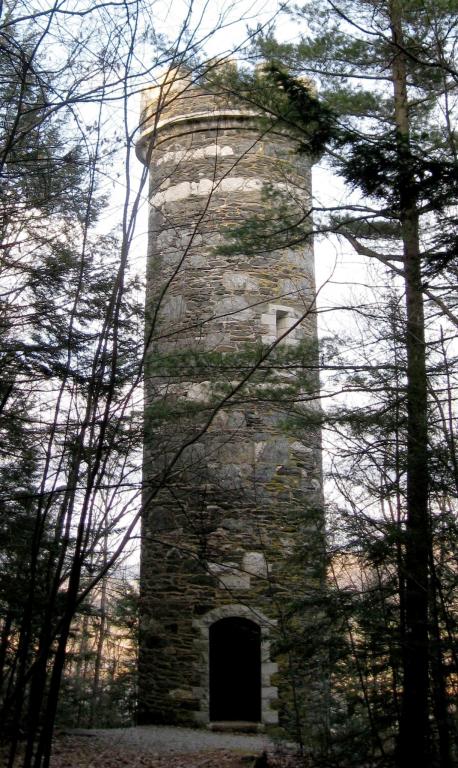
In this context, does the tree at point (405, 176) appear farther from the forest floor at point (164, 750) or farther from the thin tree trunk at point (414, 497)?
the forest floor at point (164, 750)

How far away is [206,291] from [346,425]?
3.96m

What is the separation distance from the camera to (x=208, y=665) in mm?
8688

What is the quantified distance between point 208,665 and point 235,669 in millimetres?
580

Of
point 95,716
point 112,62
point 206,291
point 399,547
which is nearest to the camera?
point 112,62

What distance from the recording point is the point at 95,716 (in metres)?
12.7

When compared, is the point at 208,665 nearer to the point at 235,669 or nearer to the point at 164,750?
the point at 235,669

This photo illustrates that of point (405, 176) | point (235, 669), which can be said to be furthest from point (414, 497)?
point (235, 669)

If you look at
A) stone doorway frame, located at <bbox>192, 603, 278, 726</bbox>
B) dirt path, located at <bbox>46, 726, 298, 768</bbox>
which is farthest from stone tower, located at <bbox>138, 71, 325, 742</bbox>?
dirt path, located at <bbox>46, 726, 298, 768</bbox>

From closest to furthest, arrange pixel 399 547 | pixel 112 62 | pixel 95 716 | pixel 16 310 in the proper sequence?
pixel 112 62
pixel 399 547
pixel 16 310
pixel 95 716

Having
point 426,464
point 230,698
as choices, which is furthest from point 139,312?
point 230,698

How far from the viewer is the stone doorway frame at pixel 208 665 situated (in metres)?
8.52

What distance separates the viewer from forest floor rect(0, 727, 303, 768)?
6.43 m

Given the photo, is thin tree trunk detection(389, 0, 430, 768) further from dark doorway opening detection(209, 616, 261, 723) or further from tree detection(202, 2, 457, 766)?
dark doorway opening detection(209, 616, 261, 723)

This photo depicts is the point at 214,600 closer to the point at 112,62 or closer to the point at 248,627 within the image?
the point at 248,627
